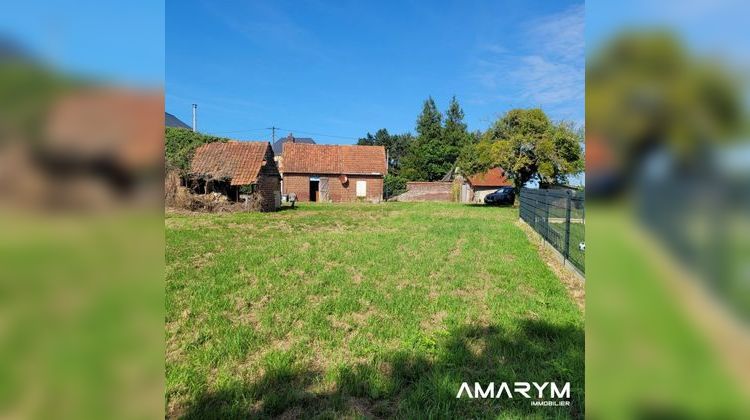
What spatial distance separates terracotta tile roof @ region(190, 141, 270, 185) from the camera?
22.2 metres

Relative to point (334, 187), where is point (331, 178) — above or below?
above

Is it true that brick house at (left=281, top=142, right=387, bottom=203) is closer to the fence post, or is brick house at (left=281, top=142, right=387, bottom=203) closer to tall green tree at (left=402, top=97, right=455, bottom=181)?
tall green tree at (left=402, top=97, right=455, bottom=181)

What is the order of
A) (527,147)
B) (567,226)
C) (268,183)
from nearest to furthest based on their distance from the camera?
(567,226), (268,183), (527,147)

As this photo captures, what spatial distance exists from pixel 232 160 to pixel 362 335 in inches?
831

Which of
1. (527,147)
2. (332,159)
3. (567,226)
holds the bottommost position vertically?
(567,226)

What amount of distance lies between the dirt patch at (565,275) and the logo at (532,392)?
58.7 inches

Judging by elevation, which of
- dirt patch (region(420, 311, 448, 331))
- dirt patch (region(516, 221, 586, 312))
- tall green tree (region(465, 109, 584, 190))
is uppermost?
tall green tree (region(465, 109, 584, 190))

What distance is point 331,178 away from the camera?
38406 mm

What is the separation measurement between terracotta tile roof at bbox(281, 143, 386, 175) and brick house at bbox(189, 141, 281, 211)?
13.3m
